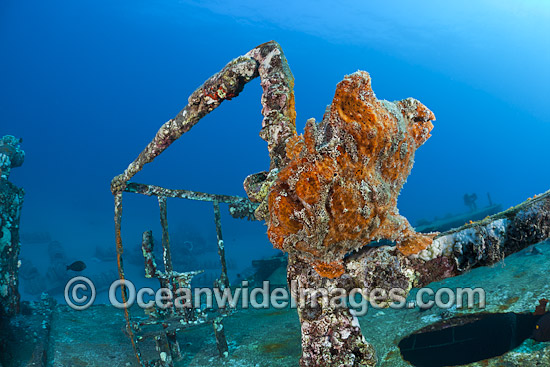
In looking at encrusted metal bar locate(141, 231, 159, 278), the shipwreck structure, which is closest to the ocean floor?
encrusted metal bar locate(141, 231, 159, 278)

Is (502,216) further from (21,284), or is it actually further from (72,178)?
(72,178)

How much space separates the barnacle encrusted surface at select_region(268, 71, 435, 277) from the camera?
1295 millimetres

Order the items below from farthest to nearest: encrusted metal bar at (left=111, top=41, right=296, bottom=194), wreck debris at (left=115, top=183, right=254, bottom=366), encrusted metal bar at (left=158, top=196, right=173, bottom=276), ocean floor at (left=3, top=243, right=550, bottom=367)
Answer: ocean floor at (left=3, top=243, right=550, bottom=367) → encrusted metal bar at (left=158, top=196, right=173, bottom=276) → wreck debris at (left=115, top=183, right=254, bottom=366) → encrusted metal bar at (left=111, top=41, right=296, bottom=194)

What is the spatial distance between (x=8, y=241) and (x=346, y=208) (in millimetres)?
6972

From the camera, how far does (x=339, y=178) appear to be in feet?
4.24

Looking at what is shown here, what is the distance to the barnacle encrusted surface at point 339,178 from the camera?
1.29 meters

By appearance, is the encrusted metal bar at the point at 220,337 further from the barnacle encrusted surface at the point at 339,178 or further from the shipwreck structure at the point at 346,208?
the barnacle encrusted surface at the point at 339,178

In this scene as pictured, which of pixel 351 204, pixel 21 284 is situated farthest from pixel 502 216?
pixel 21 284

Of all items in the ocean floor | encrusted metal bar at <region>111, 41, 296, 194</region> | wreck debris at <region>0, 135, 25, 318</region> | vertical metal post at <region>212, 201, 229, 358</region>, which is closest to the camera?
encrusted metal bar at <region>111, 41, 296, 194</region>

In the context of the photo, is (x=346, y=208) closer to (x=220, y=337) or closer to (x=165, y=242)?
(x=165, y=242)

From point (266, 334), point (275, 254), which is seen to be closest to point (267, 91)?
point (266, 334)

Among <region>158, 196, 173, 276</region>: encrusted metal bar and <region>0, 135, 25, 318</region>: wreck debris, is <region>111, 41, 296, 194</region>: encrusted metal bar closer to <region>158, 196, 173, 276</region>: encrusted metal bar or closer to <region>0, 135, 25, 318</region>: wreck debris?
<region>158, 196, 173, 276</region>: encrusted metal bar

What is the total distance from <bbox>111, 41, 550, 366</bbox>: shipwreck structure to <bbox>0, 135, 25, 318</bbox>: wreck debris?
5795 millimetres

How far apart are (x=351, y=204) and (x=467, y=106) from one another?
650 ft
